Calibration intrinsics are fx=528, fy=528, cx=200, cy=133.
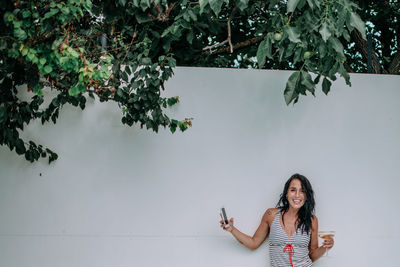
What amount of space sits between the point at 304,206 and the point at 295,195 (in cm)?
11

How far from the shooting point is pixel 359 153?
383 cm

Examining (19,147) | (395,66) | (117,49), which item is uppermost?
(395,66)

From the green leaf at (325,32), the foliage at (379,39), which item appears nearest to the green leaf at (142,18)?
the green leaf at (325,32)

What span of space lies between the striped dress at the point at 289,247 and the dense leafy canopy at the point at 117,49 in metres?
0.97

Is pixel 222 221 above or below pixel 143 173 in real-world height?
below

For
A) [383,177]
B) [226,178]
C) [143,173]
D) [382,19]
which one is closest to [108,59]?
[143,173]

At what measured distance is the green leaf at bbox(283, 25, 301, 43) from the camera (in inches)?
109

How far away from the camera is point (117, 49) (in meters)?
3.21

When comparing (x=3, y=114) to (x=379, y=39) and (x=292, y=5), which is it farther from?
(x=379, y=39)

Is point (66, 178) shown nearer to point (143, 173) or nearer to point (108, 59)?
point (143, 173)

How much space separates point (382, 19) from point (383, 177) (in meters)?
2.23

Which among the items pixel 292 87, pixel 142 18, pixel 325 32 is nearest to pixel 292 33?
pixel 325 32

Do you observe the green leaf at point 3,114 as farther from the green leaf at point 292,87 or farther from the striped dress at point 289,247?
the striped dress at point 289,247

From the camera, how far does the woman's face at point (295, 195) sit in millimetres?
3525
